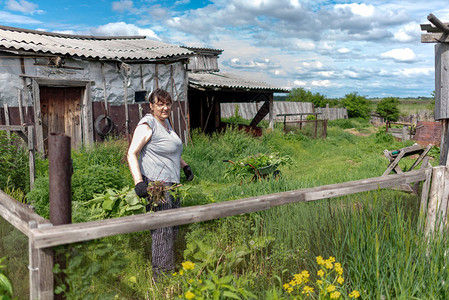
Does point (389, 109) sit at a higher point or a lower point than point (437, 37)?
higher

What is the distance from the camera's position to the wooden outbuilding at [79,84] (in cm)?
841

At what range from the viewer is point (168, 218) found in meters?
2.25

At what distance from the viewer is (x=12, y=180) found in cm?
654

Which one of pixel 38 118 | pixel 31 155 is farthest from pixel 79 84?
pixel 31 155

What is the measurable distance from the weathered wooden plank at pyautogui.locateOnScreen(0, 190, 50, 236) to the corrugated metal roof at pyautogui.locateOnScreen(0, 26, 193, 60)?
6629mm

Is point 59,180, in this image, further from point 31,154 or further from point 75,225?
point 31,154

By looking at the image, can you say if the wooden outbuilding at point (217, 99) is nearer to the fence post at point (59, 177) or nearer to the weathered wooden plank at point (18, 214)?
the weathered wooden plank at point (18, 214)

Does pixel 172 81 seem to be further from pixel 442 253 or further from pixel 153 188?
pixel 442 253

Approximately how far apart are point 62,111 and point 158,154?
22.4 ft

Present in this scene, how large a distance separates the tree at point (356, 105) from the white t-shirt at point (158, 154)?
3471 centimetres

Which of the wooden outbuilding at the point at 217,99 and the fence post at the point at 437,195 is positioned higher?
the wooden outbuilding at the point at 217,99

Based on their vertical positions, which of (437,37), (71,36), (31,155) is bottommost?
(31,155)

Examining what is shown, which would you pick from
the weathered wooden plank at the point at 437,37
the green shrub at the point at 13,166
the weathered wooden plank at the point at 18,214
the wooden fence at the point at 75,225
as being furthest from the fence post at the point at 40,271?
the green shrub at the point at 13,166

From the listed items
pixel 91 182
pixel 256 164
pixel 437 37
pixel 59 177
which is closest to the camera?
pixel 59 177
